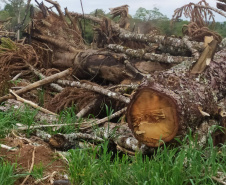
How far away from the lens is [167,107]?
12.7ft

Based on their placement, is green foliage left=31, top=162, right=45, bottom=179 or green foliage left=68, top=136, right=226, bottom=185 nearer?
green foliage left=68, top=136, right=226, bottom=185

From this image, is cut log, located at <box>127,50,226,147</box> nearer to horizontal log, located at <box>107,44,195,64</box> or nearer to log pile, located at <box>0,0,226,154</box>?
log pile, located at <box>0,0,226,154</box>

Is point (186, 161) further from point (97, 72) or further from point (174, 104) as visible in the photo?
point (97, 72)

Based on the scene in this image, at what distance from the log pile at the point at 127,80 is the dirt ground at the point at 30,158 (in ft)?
0.97

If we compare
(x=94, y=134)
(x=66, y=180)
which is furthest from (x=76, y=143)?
(x=66, y=180)

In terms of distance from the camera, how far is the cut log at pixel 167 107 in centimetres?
382

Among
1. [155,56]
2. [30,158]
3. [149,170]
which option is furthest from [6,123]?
[155,56]

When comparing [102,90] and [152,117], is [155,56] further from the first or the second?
[152,117]

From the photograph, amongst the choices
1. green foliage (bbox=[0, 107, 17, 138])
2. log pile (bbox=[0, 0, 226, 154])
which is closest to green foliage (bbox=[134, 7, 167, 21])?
log pile (bbox=[0, 0, 226, 154])

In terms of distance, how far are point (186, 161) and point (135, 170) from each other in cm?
48

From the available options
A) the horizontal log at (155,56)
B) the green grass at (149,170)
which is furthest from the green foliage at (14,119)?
the horizontal log at (155,56)

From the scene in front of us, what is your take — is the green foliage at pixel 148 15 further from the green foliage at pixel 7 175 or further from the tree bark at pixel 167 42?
the green foliage at pixel 7 175

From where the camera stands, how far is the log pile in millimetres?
3918

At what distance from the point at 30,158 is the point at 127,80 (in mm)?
2905
